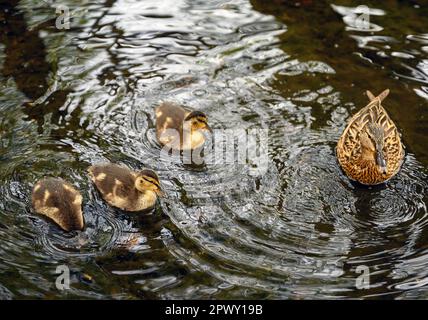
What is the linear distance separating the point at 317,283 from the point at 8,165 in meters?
2.52

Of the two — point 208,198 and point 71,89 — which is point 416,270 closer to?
point 208,198

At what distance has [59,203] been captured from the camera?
4.66 m

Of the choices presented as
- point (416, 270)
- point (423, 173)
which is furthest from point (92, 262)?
point (423, 173)

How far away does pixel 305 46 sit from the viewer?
6.84 meters

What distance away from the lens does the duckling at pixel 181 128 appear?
5.48 meters

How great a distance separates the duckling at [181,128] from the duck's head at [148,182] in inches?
27.1

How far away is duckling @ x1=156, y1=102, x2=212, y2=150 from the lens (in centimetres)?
548

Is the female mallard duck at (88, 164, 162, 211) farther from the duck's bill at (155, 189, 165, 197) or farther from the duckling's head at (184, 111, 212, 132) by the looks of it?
the duckling's head at (184, 111, 212, 132)
